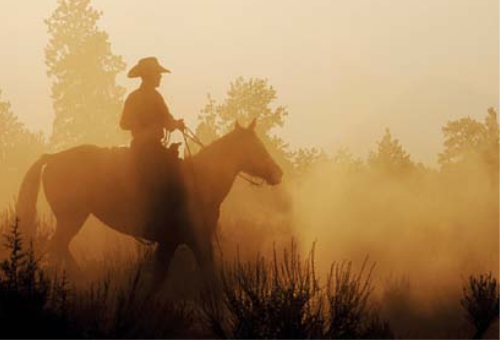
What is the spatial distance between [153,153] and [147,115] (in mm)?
591

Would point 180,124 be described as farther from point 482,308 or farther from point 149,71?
point 482,308

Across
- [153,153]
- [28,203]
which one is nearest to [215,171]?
[153,153]

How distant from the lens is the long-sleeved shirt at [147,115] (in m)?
10.7

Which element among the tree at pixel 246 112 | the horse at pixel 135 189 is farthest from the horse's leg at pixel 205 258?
the tree at pixel 246 112

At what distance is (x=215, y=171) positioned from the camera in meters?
10.9

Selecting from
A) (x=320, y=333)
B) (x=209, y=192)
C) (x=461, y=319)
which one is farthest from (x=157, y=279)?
(x=461, y=319)

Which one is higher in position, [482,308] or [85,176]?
[85,176]

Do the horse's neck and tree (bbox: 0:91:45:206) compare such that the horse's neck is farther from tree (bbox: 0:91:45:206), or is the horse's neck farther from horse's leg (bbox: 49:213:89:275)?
tree (bbox: 0:91:45:206)

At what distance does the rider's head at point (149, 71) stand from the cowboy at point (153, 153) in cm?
16

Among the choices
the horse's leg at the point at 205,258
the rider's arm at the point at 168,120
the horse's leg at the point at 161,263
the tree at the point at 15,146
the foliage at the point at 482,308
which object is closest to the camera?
the horse's leg at the point at 161,263

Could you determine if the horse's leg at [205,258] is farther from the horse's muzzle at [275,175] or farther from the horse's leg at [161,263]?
the horse's muzzle at [275,175]

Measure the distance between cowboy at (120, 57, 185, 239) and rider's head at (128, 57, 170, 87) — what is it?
0.16 metres

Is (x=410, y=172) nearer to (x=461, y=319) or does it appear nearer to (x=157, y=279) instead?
(x=461, y=319)

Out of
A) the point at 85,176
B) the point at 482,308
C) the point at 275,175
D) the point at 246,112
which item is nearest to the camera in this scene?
the point at 482,308
